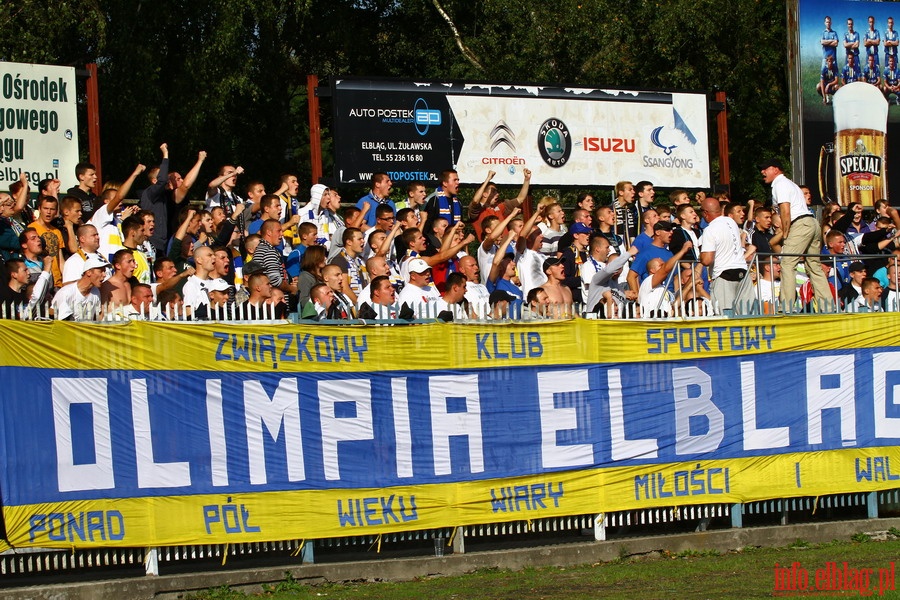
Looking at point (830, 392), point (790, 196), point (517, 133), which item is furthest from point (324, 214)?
point (830, 392)

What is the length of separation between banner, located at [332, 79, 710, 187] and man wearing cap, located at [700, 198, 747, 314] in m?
5.44

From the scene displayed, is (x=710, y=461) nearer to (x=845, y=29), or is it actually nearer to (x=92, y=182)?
(x=92, y=182)

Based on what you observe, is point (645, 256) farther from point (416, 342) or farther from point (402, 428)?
point (402, 428)

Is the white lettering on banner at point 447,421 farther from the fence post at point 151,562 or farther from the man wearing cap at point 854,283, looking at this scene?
the man wearing cap at point 854,283

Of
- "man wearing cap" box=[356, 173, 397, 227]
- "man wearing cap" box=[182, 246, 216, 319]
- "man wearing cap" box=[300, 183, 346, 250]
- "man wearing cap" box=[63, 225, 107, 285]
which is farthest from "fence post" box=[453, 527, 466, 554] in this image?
"man wearing cap" box=[356, 173, 397, 227]

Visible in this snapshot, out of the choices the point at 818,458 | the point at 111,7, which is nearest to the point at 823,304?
the point at 818,458

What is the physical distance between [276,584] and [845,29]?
16.9 m

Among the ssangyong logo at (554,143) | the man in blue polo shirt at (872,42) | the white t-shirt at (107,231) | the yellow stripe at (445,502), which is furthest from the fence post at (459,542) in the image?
the man in blue polo shirt at (872,42)

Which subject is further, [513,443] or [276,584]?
[513,443]

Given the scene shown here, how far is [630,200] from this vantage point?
1830cm

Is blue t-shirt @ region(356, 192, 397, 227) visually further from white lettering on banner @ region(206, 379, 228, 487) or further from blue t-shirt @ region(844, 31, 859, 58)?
blue t-shirt @ region(844, 31, 859, 58)

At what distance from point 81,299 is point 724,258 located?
705 centimetres

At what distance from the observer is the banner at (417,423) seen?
10.6 meters

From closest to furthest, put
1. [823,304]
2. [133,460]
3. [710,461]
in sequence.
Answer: [133,460] < [710,461] < [823,304]
